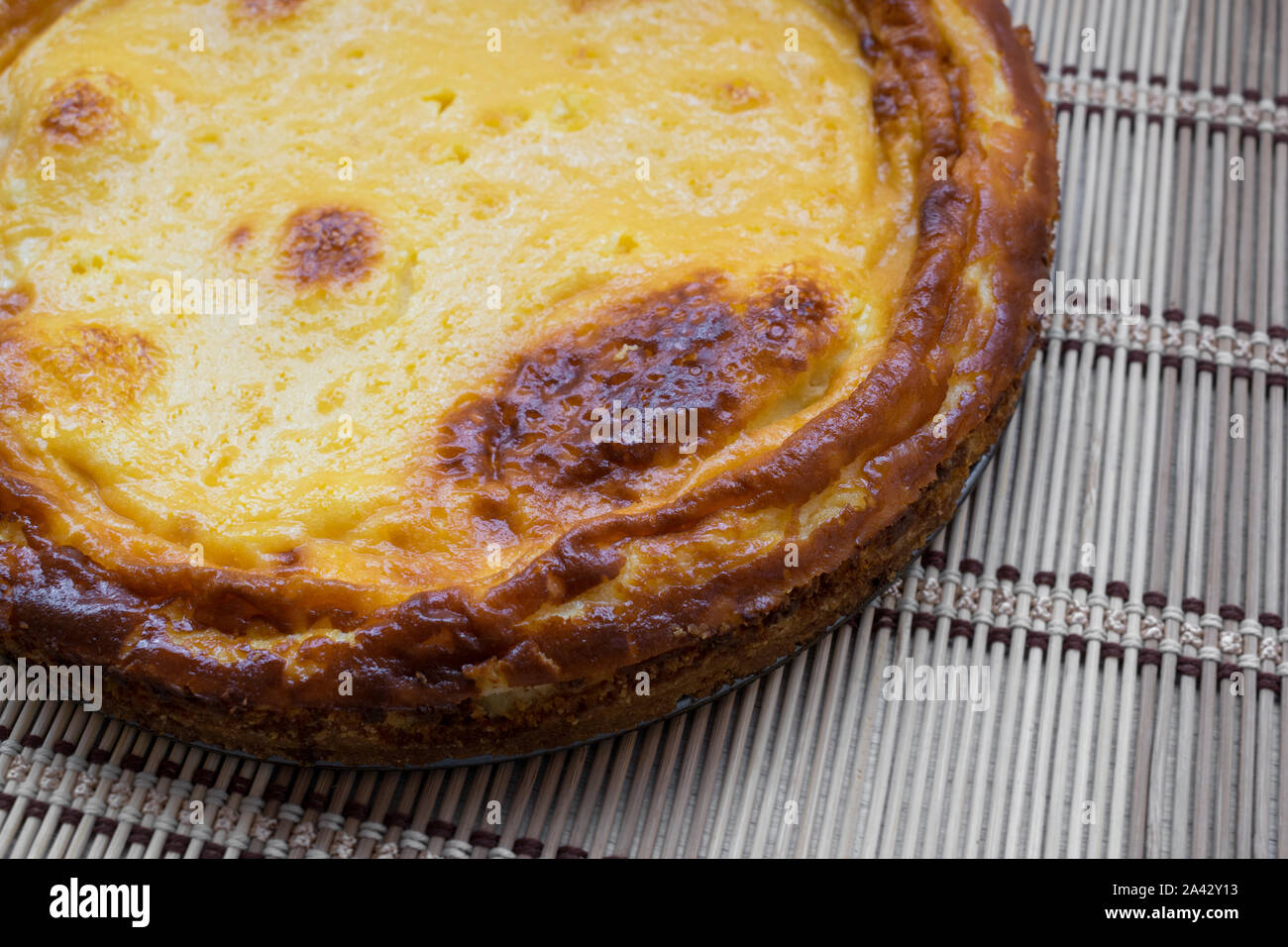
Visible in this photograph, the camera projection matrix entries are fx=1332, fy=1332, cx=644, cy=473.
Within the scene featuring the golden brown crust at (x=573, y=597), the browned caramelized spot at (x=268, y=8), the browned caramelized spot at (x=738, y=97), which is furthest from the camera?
the browned caramelized spot at (x=268, y=8)

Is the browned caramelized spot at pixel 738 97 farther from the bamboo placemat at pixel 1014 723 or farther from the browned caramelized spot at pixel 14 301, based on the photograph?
the browned caramelized spot at pixel 14 301

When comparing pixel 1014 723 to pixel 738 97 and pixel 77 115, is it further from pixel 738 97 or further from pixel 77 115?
pixel 77 115

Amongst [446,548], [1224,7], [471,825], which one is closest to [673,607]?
[446,548]

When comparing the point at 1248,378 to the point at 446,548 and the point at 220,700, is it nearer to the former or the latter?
the point at 446,548

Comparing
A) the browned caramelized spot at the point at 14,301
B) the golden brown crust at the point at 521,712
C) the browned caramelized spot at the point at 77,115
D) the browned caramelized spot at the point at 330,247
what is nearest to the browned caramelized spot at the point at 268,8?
the browned caramelized spot at the point at 77,115

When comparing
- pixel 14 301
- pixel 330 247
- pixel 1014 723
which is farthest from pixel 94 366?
pixel 1014 723

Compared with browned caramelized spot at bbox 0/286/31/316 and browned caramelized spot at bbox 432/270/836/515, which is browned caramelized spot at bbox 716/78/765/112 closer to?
browned caramelized spot at bbox 432/270/836/515
